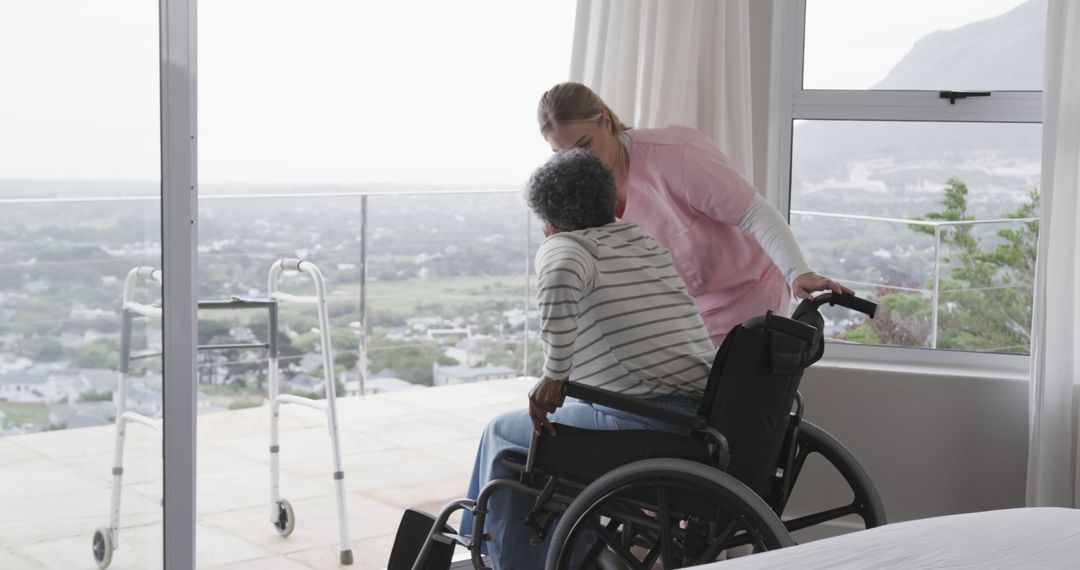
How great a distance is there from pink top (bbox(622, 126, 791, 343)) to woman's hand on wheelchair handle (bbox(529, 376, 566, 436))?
0.60 metres

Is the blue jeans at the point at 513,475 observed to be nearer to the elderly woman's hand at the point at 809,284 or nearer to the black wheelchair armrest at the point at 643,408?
the black wheelchair armrest at the point at 643,408

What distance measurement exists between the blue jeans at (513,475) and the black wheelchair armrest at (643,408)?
16 cm

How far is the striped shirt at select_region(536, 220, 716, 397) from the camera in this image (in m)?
1.91

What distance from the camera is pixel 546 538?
2066 mm

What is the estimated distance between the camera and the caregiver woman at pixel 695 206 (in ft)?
7.49

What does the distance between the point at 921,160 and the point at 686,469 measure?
1.75m

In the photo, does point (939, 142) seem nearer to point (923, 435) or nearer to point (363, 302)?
point (923, 435)

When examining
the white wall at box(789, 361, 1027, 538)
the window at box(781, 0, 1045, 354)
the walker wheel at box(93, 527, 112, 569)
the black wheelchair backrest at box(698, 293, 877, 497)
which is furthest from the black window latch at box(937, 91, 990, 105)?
the walker wheel at box(93, 527, 112, 569)

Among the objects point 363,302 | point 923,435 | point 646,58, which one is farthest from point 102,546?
point 363,302

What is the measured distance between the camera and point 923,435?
294cm

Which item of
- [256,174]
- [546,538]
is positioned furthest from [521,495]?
[256,174]

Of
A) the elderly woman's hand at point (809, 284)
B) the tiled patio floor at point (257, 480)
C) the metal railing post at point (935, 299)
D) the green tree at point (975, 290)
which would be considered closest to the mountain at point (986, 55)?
the green tree at point (975, 290)

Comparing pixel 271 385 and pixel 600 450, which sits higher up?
pixel 600 450

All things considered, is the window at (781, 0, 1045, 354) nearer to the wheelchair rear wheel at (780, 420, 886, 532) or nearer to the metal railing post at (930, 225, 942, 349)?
the metal railing post at (930, 225, 942, 349)
